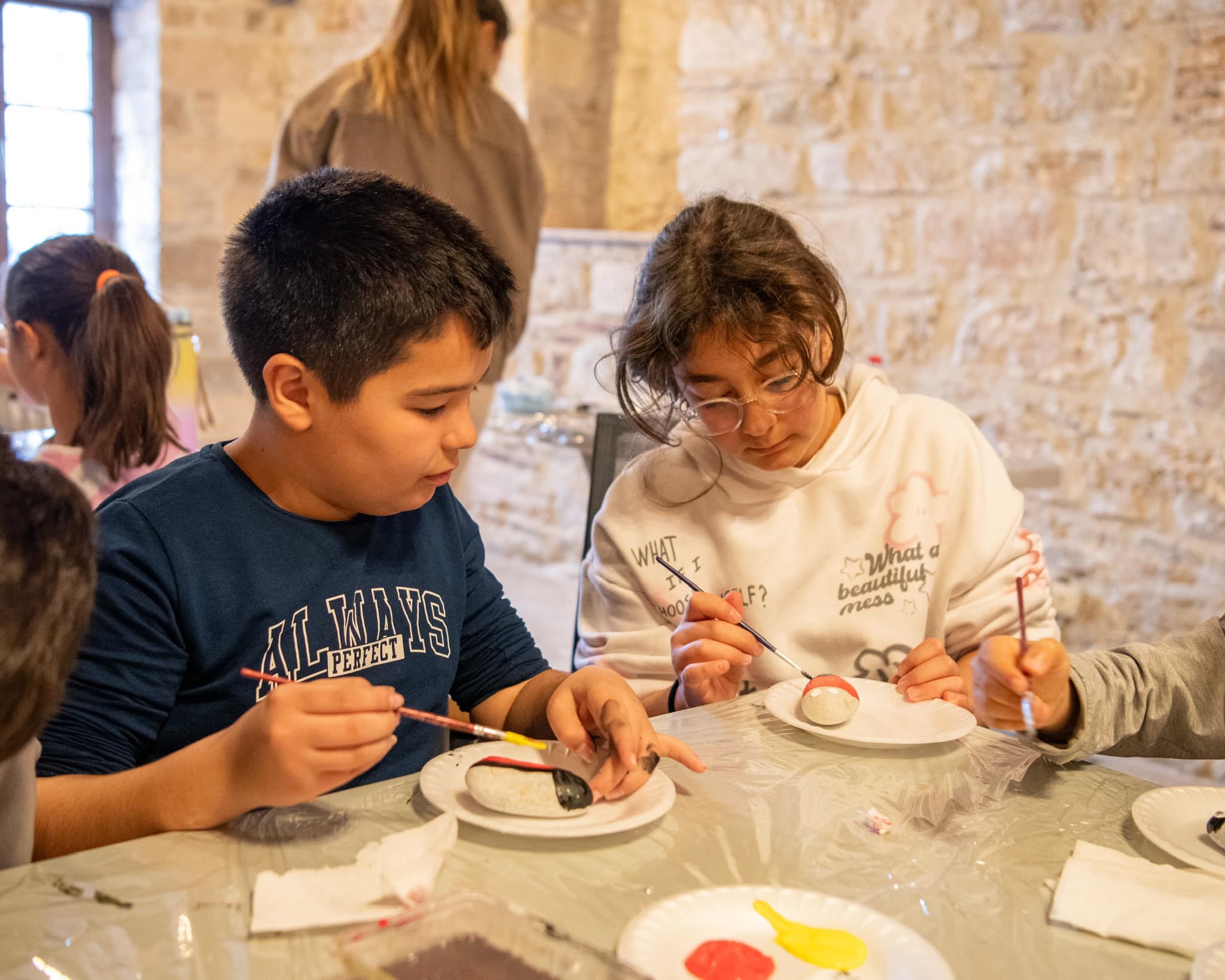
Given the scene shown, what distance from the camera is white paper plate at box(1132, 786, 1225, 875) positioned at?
102cm

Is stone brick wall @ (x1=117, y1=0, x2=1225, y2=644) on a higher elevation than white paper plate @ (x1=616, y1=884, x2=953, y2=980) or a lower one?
higher

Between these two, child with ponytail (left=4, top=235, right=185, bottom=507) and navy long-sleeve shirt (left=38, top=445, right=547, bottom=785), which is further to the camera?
child with ponytail (left=4, top=235, right=185, bottom=507)

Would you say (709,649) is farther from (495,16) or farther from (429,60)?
(495,16)

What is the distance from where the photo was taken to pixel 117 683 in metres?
1.16

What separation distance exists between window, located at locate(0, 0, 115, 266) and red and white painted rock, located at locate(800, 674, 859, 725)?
499 cm

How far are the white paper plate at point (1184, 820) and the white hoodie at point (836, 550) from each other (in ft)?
1.81

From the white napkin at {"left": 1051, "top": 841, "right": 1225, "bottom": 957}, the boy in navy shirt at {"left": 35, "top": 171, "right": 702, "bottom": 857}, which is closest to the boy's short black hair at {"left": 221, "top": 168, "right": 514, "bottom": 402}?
the boy in navy shirt at {"left": 35, "top": 171, "right": 702, "bottom": 857}

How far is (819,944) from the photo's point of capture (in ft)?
2.85

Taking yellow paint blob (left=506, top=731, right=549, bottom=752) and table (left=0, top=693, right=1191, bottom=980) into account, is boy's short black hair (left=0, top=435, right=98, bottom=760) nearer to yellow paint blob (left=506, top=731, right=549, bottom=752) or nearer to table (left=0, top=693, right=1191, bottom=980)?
table (left=0, top=693, right=1191, bottom=980)

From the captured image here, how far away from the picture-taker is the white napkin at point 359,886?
0.85 metres

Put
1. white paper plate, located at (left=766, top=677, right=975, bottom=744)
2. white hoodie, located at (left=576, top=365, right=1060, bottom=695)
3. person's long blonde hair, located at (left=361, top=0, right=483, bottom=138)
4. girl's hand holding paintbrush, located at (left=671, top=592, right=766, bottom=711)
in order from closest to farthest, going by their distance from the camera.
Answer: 1. white paper plate, located at (left=766, top=677, right=975, bottom=744)
2. girl's hand holding paintbrush, located at (left=671, top=592, right=766, bottom=711)
3. white hoodie, located at (left=576, top=365, right=1060, bottom=695)
4. person's long blonde hair, located at (left=361, top=0, right=483, bottom=138)

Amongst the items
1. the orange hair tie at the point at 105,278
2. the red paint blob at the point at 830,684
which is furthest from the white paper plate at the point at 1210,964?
the orange hair tie at the point at 105,278

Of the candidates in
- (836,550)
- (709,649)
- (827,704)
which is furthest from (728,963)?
(836,550)

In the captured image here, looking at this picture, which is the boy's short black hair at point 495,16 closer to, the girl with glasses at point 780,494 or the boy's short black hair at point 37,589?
the girl with glasses at point 780,494
